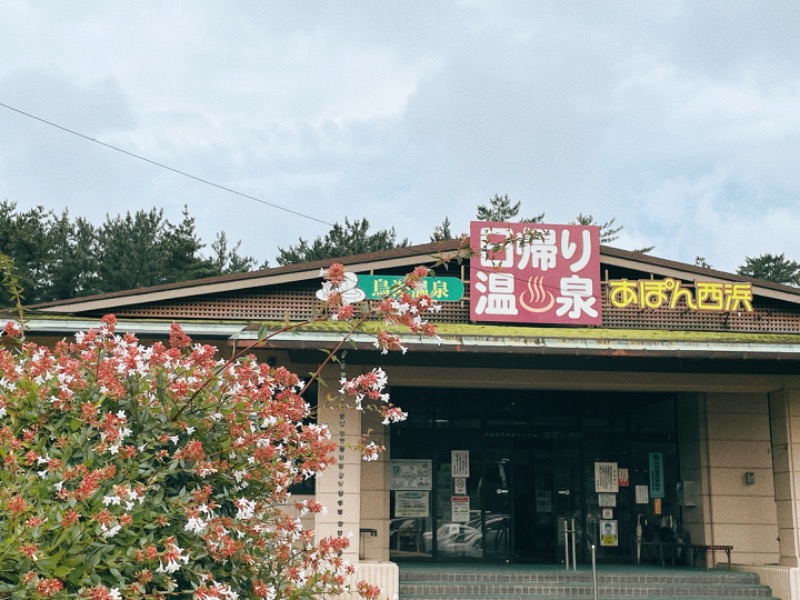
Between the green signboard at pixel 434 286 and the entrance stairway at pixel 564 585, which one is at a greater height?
the green signboard at pixel 434 286

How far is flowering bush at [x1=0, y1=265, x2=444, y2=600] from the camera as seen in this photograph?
3797mm

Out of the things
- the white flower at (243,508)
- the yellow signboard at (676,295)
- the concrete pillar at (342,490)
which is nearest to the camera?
the white flower at (243,508)

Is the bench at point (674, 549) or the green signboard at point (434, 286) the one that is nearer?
the green signboard at point (434, 286)

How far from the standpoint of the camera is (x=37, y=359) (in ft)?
15.1

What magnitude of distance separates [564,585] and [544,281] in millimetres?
5053

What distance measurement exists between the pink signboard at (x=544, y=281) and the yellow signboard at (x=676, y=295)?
0.43 metres

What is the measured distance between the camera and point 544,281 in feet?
54.3

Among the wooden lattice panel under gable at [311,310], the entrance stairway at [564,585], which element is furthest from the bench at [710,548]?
the wooden lattice panel under gable at [311,310]

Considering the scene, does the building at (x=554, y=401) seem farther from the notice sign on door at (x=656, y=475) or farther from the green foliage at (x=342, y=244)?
the green foliage at (x=342, y=244)

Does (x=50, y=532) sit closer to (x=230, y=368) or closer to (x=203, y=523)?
(x=203, y=523)

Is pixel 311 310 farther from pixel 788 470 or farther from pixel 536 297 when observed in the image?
pixel 788 470

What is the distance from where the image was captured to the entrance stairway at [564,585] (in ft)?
47.0

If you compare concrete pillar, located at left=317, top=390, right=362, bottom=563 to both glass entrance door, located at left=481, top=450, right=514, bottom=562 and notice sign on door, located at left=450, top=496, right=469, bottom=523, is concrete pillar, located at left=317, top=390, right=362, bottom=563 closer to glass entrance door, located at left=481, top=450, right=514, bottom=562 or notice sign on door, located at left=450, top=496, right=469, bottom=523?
notice sign on door, located at left=450, top=496, right=469, bottom=523

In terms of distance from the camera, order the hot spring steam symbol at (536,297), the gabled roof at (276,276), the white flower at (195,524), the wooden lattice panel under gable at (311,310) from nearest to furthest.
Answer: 1. the white flower at (195,524)
2. the gabled roof at (276,276)
3. the wooden lattice panel under gable at (311,310)
4. the hot spring steam symbol at (536,297)
